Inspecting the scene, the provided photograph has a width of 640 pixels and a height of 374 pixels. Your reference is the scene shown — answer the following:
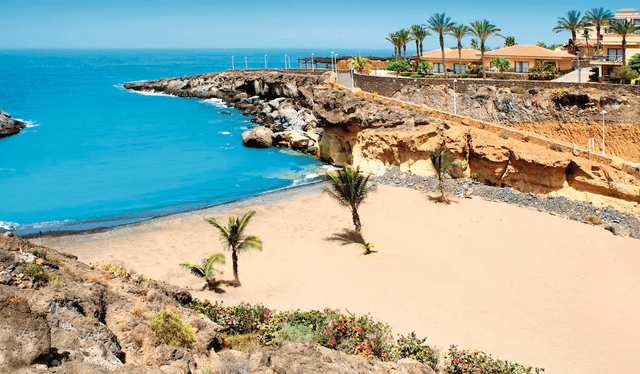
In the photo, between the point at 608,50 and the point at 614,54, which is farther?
the point at 608,50

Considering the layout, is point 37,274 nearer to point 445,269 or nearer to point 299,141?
point 445,269

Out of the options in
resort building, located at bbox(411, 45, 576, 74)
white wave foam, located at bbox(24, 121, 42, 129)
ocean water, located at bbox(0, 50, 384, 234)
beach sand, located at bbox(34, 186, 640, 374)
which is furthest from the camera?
white wave foam, located at bbox(24, 121, 42, 129)

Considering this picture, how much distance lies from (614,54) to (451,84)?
53.5 feet

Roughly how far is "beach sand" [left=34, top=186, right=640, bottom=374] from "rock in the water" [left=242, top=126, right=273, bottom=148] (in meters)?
21.9

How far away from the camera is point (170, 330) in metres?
11.7

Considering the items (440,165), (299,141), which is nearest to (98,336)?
(440,165)

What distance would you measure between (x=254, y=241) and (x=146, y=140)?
4485 cm

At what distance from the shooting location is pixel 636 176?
30156mm

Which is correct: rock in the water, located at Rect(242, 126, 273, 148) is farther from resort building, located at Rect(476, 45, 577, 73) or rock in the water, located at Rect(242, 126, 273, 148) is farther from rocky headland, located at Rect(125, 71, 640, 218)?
resort building, located at Rect(476, 45, 577, 73)

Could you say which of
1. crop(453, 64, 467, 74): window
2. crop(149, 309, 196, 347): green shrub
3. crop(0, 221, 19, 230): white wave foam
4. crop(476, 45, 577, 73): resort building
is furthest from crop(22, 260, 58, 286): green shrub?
crop(453, 64, 467, 74): window

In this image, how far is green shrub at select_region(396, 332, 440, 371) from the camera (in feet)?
49.9

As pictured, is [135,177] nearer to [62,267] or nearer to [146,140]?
Answer: [146,140]

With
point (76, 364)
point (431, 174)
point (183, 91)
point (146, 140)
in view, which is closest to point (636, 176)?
point (431, 174)

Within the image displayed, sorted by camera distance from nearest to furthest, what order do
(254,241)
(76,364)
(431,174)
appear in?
1. (76,364)
2. (254,241)
3. (431,174)
